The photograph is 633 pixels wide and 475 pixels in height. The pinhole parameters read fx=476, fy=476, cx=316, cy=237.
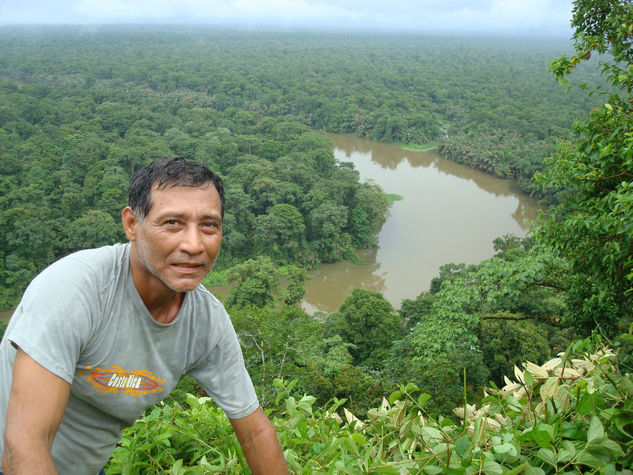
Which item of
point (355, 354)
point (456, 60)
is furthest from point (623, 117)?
point (456, 60)

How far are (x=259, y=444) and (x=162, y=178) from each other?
→ 2.00 feet

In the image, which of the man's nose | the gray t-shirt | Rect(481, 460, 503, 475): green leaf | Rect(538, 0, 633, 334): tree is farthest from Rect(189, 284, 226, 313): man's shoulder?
Rect(538, 0, 633, 334): tree

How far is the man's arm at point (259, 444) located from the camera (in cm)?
100

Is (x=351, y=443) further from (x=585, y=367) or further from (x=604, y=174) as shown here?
(x=604, y=174)

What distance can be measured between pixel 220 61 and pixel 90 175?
42.5 meters

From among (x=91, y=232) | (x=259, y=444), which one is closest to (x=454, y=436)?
(x=259, y=444)

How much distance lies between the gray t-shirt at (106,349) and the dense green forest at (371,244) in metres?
0.11

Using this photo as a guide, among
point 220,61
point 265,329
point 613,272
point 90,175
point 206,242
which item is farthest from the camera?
point 220,61

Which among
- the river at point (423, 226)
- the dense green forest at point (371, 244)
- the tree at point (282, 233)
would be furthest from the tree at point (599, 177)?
the tree at point (282, 233)

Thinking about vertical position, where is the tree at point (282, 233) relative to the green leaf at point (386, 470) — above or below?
below

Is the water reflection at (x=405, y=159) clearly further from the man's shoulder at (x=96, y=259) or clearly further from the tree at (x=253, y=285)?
the man's shoulder at (x=96, y=259)

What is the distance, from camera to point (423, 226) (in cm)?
1788

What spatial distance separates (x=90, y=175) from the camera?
16.3 metres

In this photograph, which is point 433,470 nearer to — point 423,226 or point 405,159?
point 423,226
